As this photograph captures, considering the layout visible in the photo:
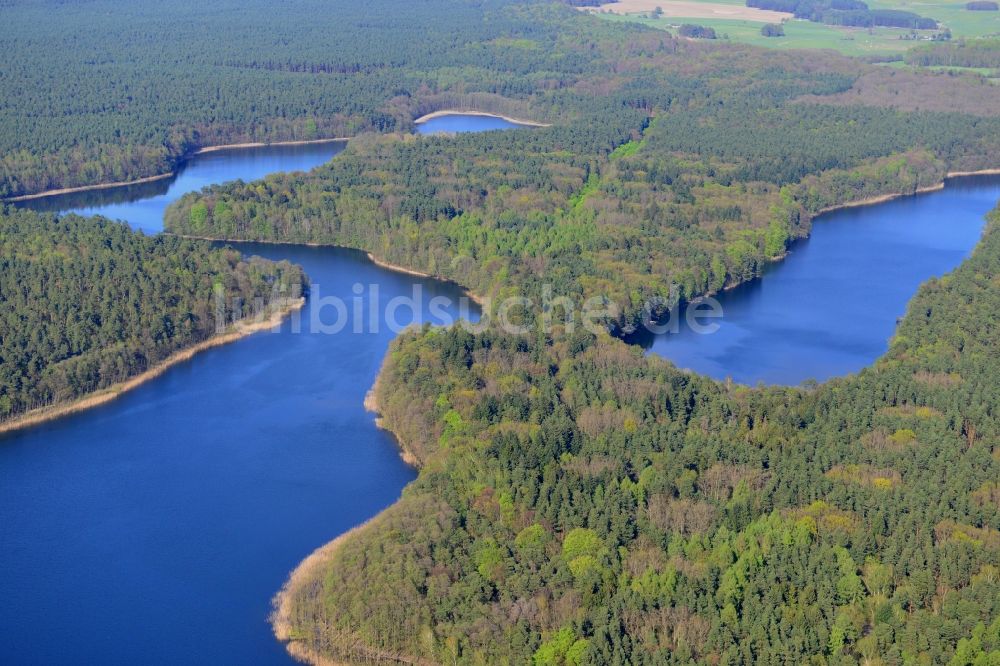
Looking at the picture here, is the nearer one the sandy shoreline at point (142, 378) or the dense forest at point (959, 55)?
the sandy shoreline at point (142, 378)

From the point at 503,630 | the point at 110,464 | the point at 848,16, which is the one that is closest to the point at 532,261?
the point at 110,464

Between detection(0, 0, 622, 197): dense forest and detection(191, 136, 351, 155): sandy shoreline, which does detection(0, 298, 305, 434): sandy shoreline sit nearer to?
detection(0, 0, 622, 197): dense forest

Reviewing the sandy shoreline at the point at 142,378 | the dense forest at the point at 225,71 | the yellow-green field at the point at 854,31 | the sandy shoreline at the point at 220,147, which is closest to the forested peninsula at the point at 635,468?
the sandy shoreline at the point at 142,378

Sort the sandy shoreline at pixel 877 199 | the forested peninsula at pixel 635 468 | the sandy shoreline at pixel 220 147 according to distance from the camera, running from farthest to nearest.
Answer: the sandy shoreline at pixel 220 147
the sandy shoreline at pixel 877 199
the forested peninsula at pixel 635 468

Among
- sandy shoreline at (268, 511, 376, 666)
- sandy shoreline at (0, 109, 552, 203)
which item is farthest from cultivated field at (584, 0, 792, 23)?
sandy shoreline at (268, 511, 376, 666)

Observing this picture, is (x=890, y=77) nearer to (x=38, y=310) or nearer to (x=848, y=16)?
(x=848, y=16)

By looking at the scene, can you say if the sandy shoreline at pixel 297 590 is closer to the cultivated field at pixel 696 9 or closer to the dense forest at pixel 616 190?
the dense forest at pixel 616 190
